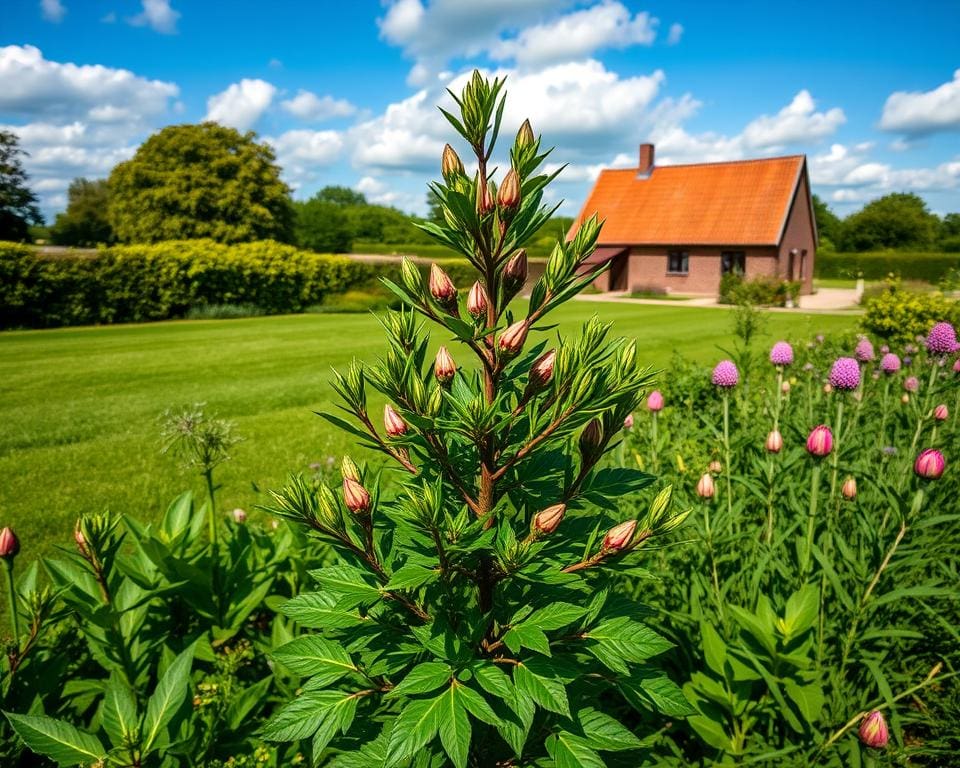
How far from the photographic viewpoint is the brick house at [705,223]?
30.0 m

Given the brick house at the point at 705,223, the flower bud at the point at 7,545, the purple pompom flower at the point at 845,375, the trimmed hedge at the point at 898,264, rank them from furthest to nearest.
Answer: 1. the trimmed hedge at the point at 898,264
2. the brick house at the point at 705,223
3. the purple pompom flower at the point at 845,375
4. the flower bud at the point at 7,545

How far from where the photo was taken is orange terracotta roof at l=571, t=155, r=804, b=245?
30109mm

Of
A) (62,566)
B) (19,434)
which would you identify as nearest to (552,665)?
(62,566)

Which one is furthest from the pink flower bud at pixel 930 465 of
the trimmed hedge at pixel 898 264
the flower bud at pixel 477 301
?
the trimmed hedge at pixel 898 264

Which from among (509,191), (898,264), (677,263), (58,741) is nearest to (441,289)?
(509,191)

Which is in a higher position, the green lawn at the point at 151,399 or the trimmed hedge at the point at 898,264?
the trimmed hedge at the point at 898,264

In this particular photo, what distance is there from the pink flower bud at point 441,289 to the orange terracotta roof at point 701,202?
31.7 m

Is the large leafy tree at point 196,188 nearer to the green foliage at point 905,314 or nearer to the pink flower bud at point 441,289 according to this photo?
the green foliage at point 905,314

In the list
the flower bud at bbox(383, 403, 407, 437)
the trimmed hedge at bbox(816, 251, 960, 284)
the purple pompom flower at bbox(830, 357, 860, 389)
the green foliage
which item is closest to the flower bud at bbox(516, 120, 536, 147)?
the flower bud at bbox(383, 403, 407, 437)

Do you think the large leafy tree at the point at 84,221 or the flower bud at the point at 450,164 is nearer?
the flower bud at the point at 450,164

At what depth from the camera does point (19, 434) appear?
7.69 meters

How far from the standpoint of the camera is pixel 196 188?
33.8 m

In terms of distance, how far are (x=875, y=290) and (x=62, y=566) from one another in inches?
1108

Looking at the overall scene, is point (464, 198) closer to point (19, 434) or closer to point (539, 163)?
point (539, 163)
